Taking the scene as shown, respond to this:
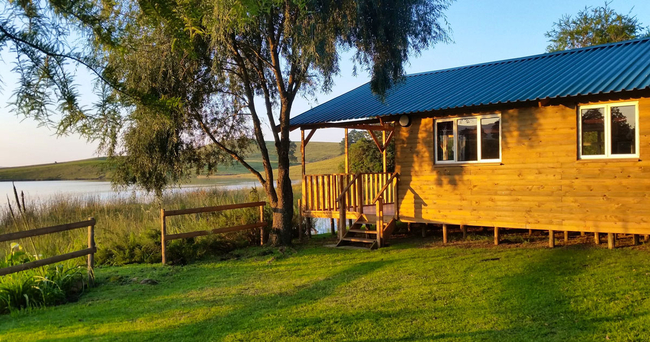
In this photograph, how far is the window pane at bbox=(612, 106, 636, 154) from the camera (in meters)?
8.70

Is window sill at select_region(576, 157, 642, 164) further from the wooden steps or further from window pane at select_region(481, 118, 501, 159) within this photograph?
the wooden steps

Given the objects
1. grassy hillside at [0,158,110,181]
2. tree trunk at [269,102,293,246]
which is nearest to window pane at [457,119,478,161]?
tree trunk at [269,102,293,246]

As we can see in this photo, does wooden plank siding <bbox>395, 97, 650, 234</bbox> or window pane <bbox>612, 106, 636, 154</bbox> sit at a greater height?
window pane <bbox>612, 106, 636, 154</bbox>

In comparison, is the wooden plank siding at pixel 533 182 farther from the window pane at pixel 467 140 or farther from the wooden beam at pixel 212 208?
the wooden beam at pixel 212 208

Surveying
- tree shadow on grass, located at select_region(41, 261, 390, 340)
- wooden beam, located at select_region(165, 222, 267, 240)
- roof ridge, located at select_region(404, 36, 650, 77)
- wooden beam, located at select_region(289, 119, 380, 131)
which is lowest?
tree shadow on grass, located at select_region(41, 261, 390, 340)

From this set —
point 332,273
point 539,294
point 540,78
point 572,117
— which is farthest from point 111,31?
point 540,78

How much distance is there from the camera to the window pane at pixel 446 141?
1091 centimetres

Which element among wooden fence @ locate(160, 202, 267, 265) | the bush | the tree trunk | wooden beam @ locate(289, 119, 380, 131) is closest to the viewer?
the bush

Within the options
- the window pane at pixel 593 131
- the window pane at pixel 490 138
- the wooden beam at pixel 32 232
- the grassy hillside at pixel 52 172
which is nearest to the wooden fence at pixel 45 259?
the wooden beam at pixel 32 232

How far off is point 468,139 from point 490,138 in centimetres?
48

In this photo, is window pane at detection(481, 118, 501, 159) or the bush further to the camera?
window pane at detection(481, 118, 501, 159)

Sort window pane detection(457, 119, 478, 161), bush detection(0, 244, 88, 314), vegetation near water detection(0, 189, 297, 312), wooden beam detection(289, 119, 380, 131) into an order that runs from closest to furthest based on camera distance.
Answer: bush detection(0, 244, 88, 314), vegetation near water detection(0, 189, 297, 312), window pane detection(457, 119, 478, 161), wooden beam detection(289, 119, 380, 131)

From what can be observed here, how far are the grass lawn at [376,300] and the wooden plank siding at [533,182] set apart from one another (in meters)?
0.70

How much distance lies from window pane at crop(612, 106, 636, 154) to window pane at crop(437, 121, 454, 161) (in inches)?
125
